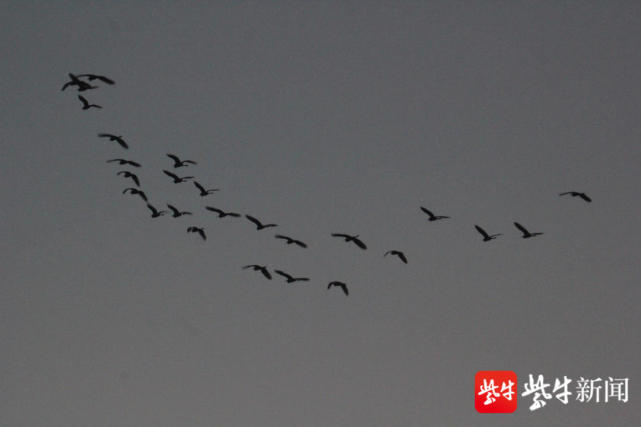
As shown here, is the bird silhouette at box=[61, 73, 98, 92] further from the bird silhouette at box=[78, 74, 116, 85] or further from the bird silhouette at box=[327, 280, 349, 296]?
the bird silhouette at box=[327, 280, 349, 296]

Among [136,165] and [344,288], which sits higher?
[136,165]

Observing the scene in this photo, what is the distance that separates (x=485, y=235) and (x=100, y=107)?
20890 mm

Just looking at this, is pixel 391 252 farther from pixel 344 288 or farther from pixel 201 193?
pixel 201 193

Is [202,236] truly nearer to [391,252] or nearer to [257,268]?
[257,268]

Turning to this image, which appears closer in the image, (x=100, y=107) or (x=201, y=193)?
(x=100, y=107)

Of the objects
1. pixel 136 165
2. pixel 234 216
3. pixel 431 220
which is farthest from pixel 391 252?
pixel 136 165

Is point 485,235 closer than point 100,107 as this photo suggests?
No

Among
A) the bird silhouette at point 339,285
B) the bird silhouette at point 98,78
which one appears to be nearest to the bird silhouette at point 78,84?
the bird silhouette at point 98,78

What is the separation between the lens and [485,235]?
262ft

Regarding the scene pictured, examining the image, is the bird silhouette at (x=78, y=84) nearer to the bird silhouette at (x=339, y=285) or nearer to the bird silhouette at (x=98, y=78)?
the bird silhouette at (x=98, y=78)

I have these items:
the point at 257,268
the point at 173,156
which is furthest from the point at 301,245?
the point at 173,156

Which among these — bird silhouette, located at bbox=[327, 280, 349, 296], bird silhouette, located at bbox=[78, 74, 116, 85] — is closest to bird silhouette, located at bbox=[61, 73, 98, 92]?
bird silhouette, located at bbox=[78, 74, 116, 85]

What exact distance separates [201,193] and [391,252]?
10.3m

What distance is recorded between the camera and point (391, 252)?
7962 centimetres
